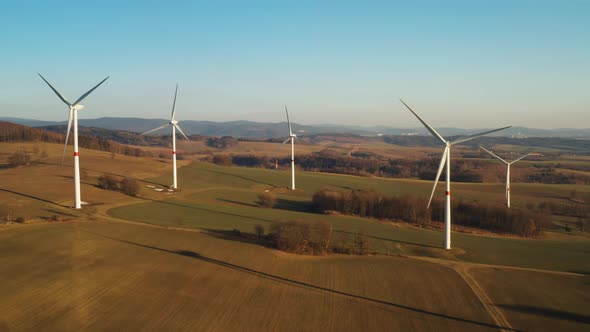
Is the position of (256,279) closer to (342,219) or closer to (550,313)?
(550,313)

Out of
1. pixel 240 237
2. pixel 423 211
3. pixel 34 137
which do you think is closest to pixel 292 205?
pixel 423 211

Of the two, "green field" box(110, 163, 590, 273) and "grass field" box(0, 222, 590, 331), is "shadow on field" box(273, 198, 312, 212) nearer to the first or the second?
"green field" box(110, 163, 590, 273)

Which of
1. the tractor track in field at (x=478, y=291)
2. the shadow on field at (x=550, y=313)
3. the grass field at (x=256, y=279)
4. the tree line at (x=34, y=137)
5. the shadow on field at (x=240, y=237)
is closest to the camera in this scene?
the grass field at (x=256, y=279)

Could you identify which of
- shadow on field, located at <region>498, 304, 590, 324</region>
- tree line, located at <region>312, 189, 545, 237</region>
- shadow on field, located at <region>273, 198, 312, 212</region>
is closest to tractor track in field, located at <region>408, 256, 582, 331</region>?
shadow on field, located at <region>498, 304, 590, 324</region>

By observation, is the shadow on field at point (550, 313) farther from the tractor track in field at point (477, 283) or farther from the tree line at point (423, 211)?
the tree line at point (423, 211)

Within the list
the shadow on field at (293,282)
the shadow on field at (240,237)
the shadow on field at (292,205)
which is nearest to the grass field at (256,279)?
the shadow on field at (293,282)

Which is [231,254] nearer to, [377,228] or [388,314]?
[388,314]

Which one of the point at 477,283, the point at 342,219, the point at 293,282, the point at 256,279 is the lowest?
the point at 342,219

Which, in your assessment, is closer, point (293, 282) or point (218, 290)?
point (218, 290)
